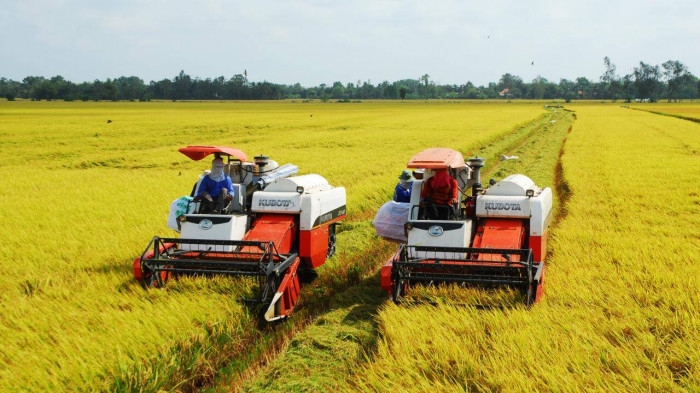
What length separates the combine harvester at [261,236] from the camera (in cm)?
608

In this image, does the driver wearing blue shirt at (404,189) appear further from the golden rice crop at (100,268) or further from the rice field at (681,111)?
the rice field at (681,111)

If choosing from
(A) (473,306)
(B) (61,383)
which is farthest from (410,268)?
(B) (61,383)

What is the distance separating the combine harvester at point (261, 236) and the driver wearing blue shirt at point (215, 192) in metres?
0.11

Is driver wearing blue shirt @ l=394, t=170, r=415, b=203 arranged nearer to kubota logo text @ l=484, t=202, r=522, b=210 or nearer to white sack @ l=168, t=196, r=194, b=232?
kubota logo text @ l=484, t=202, r=522, b=210

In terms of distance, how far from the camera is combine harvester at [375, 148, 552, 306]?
590cm

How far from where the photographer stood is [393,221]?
303 inches

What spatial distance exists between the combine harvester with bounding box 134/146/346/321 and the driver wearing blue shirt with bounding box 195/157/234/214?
4.5 inches

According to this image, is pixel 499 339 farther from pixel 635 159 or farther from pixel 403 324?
pixel 635 159

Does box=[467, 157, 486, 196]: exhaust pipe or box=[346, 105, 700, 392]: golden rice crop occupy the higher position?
box=[467, 157, 486, 196]: exhaust pipe

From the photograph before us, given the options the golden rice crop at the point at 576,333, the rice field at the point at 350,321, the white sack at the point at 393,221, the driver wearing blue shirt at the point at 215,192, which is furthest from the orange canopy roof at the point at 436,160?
the driver wearing blue shirt at the point at 215,192

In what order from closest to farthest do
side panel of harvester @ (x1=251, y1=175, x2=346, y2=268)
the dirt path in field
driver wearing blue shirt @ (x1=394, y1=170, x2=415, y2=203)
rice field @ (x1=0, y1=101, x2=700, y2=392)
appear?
1. rice field @ (x1=0, y1=101, x2=700, y2=392)
2. the dirt path in field
3. side panel of harvester @ (x1=251, y1=175, x2=346, y2=268)
4. driver wearing blue shirt @ (x1=394, y1=170, x2=415, y2=203)

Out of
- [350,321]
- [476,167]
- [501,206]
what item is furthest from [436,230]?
[476,167]

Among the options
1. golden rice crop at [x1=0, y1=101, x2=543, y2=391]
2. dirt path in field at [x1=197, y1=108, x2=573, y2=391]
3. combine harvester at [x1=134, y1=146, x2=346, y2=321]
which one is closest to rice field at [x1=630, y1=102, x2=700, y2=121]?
golden rice crop at [x1=0, y1=101, x2=543, y2=391]

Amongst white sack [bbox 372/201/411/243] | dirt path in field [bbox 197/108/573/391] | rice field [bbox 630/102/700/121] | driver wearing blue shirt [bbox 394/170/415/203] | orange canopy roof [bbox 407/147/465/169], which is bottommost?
rice field [bbox 630/102/700/121]
